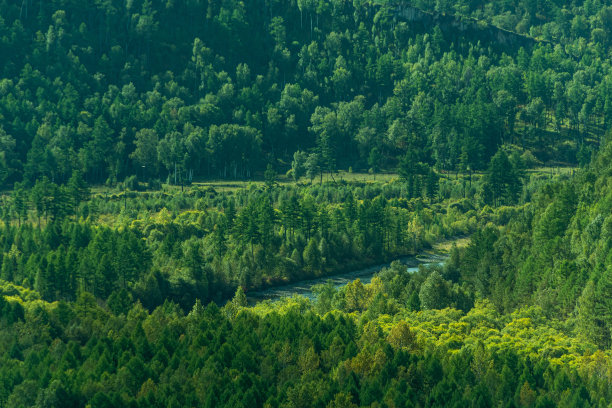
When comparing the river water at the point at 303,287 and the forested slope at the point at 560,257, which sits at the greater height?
the forested slope at the point at 560,257

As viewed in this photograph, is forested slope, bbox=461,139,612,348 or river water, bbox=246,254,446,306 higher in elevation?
forested slope, bbox=461,139,612,348

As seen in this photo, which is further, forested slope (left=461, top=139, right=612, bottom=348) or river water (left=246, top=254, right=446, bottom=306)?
river water (left=246, top=254, right=446, bottom=306)

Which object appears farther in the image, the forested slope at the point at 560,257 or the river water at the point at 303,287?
the river water at the point at 303,287

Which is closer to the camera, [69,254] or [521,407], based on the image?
[521,407]

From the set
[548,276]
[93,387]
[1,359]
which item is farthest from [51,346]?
[548,276]

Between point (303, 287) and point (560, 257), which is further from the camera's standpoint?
point (303, 287)

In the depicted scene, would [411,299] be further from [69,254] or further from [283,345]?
[69,254]

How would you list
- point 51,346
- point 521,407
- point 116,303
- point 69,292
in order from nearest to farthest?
1. point 521,407
2. point 51,346
3. point 116,303
4. point 69,292

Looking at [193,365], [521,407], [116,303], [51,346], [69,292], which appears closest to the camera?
[521,407]

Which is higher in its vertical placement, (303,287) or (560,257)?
(560,257)

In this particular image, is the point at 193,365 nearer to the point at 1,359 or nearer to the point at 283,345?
the point at 283,345
